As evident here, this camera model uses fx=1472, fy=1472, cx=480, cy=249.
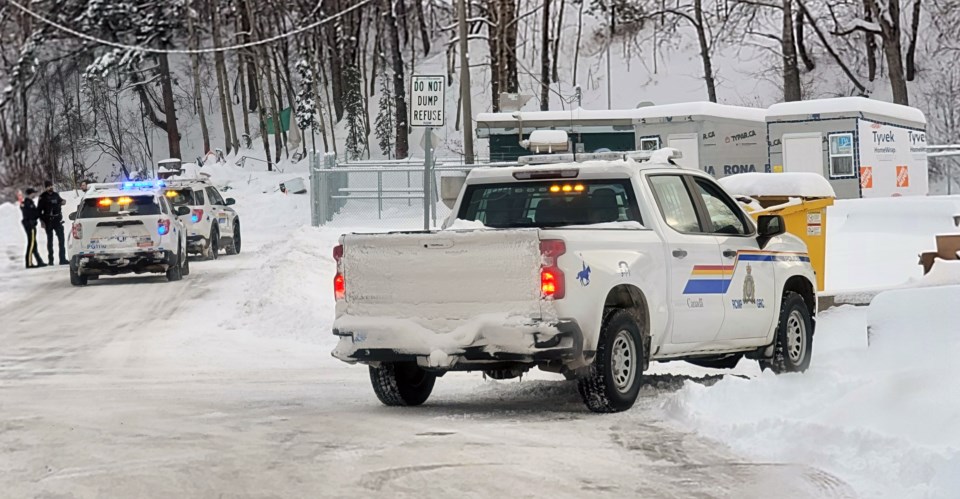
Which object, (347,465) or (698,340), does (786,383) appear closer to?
(698,340)

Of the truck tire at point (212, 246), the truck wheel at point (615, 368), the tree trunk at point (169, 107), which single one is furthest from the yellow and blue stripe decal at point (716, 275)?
the tree trunk at point (169, 107)

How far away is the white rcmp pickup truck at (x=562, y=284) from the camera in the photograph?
9.71 meters

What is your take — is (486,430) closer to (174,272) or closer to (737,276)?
(737,276)

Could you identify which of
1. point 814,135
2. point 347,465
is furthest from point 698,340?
point 814,135

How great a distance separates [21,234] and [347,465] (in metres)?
33.9

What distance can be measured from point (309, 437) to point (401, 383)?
1.70 meters

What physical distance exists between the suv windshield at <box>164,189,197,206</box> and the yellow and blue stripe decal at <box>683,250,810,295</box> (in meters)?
20.3

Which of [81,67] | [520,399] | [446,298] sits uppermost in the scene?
[81,67]

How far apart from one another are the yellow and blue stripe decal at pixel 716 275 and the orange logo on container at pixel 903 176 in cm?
2521

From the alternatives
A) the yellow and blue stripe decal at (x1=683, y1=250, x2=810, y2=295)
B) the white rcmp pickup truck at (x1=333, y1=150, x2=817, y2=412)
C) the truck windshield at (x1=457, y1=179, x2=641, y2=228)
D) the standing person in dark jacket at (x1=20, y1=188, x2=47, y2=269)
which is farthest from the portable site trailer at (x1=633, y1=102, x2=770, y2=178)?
the truck windshield at (x1=457, y1=179, x2=641, y2=228)

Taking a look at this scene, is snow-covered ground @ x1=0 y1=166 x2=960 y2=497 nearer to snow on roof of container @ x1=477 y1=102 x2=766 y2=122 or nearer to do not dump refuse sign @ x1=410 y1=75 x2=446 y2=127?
do not dump refuse sign @ x1=410 y1=75 x2=446 y2=127

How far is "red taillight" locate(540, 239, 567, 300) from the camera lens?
9.62 m

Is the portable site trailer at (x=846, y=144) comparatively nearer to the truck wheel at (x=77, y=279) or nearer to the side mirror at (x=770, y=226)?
the truck wheel at (x=77, y=279)

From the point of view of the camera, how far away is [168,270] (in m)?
25.8
